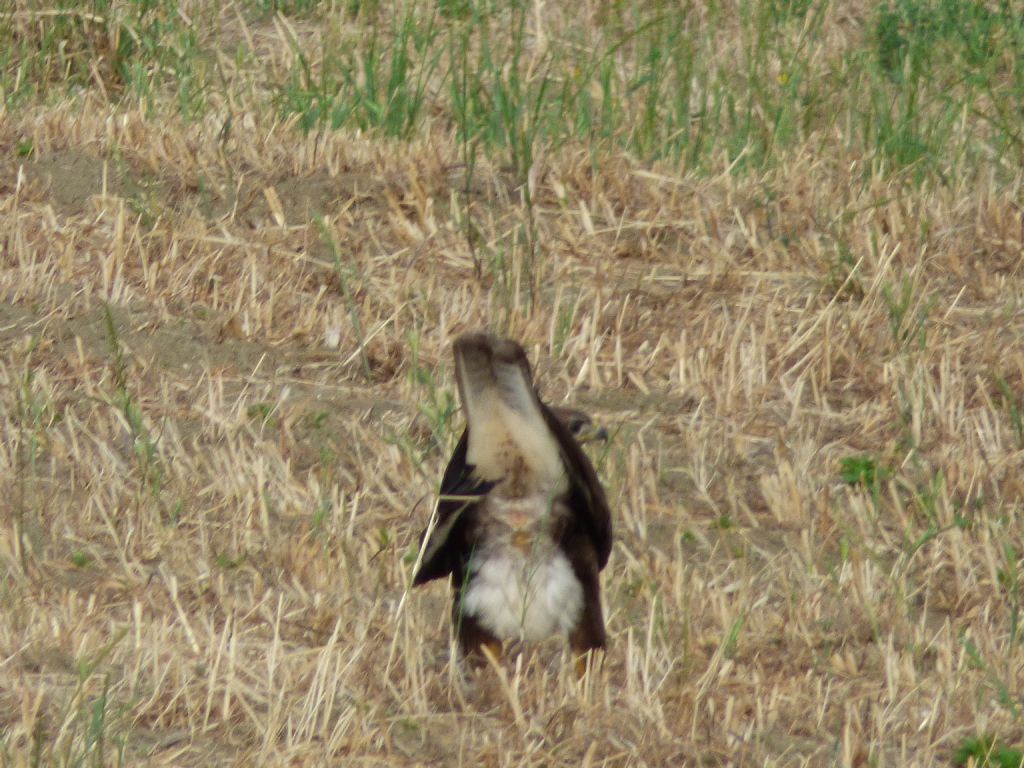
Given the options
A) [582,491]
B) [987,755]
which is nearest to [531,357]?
[582,491]

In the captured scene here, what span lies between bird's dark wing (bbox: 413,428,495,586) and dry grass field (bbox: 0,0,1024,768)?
124 millimetres

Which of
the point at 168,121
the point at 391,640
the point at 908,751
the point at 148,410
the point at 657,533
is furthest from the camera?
the point at 168,121

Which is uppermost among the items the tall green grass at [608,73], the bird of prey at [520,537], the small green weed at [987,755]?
the tall green grass at [608,73]

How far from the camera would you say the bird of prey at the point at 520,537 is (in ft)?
11.1

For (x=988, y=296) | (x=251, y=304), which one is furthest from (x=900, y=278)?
(x=251, y=304)

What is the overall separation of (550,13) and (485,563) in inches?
184

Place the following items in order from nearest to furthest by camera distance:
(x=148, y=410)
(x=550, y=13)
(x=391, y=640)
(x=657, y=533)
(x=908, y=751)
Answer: (x=908, y=751), (x=391, y=640), (x=657, y=533), (x=148, y=410), (x=550, y=13)

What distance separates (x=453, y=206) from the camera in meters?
5.66

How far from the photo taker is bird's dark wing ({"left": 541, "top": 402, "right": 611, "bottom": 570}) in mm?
3428

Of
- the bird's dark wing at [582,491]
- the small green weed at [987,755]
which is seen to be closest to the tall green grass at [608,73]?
the bird's dark wing at [582,491]

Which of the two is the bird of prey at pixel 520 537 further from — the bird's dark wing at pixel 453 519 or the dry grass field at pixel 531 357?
the dry grass field at pixel 531 357

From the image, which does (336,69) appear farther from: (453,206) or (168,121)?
(453,206)

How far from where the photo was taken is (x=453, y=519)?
11.3 feet

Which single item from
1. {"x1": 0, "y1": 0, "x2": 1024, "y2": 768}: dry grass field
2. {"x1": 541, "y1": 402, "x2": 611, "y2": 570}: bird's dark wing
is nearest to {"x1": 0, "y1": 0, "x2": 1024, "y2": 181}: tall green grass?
{"x1": 0, "y1": 0, "x2": 1024, "y2": 768}: dry grass field
